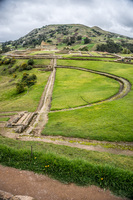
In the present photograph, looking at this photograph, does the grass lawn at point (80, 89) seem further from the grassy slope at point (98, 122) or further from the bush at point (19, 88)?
the bush at point (19, 88)

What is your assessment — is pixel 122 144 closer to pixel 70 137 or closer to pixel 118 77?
pixel 70 137

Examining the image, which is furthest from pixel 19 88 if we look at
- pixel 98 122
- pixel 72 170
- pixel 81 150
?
pixel 72 170

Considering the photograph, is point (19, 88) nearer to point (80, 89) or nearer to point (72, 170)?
point (80, 89)

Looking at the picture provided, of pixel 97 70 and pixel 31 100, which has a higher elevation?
pixel 97 70

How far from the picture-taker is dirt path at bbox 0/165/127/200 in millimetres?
5230

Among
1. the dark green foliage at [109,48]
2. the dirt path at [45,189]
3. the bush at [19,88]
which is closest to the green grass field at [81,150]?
the dirt path at [45,189]

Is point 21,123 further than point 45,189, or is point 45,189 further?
point 21,123

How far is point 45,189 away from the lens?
18.0 feet

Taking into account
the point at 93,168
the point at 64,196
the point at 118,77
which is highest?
the point at 118,77

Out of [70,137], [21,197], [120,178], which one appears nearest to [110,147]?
[70,137]

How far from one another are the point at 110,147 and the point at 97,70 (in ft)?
107

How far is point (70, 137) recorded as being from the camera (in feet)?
39.9

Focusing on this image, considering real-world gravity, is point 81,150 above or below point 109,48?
below

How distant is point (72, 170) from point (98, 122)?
8462mm
